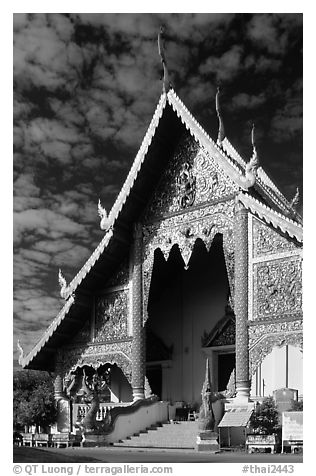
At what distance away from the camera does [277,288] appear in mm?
11719

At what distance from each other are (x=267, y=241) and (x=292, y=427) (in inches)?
128

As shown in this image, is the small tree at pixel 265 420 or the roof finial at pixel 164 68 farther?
the roof finial at pixel 164 68

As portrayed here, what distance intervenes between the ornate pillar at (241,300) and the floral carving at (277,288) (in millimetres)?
201

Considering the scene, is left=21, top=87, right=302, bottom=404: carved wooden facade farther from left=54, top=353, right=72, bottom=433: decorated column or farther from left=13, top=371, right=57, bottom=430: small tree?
left=13, top=371, right=57, bottom=430: small tree

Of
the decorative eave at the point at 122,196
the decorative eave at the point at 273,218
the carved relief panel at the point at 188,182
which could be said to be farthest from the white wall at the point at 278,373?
the decorative eave at the point at 122,196

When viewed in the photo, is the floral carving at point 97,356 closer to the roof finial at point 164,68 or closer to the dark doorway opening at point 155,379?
the dark doorway opening at point 155,379

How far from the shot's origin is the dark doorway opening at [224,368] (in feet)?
51.1

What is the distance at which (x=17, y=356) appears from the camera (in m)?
15.4

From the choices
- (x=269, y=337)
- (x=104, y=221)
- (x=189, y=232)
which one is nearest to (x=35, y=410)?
(x=104, y=221)

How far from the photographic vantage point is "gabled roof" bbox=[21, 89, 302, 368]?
12.5m

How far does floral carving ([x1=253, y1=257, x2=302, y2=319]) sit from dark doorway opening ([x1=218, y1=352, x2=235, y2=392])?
3.98 meters

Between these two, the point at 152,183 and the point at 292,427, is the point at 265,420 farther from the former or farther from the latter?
the point at 152,183
